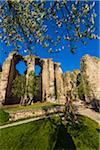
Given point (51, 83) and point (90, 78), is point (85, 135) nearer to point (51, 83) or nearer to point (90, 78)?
point (90, 78)

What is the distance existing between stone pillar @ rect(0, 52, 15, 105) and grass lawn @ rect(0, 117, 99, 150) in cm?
3302

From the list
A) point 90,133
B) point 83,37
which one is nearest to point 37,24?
point 83,37

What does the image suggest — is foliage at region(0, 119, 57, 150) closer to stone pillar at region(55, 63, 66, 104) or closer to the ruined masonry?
the ruined masonry

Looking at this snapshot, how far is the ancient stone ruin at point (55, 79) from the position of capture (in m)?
50.6

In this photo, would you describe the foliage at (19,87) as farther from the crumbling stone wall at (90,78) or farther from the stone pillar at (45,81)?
the crumbling stone wall at (90,78)

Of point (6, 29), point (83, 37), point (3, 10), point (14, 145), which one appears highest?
point (3, 10)

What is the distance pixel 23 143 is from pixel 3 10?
1360 centimetres

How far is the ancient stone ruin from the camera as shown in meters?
50.6

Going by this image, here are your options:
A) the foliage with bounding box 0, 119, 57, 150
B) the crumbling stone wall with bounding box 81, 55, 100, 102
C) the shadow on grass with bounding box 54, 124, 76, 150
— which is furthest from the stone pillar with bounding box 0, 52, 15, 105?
the shadow on grass with bounding box 54, 124, 76, 150

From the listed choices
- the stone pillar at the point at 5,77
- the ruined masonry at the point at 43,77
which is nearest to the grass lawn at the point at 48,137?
the stone pillar at the point at 5,77

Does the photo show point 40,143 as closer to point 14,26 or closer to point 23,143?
point 23,143

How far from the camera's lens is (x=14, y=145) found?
1984 cm

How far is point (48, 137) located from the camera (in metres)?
21.7

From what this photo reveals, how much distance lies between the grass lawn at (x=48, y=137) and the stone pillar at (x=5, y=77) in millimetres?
33019
